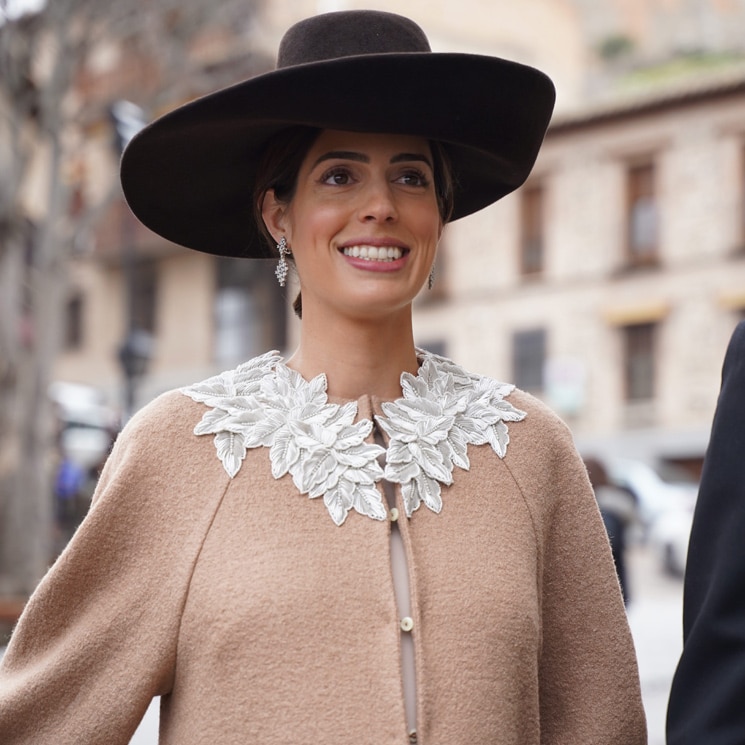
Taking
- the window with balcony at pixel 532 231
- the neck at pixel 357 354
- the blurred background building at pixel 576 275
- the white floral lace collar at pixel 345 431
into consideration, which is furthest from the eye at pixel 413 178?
the window with balcony at pixel 532 231

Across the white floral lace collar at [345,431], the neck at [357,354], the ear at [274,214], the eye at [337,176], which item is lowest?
the white floral lace collar at [345,431]

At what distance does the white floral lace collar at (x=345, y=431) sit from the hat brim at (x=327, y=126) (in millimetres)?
352

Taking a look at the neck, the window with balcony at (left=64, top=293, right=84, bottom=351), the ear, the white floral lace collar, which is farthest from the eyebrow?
the window with balcony at (left=64, top=293, right=84, bottom=351)

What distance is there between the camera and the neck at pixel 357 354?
2506 millimetres

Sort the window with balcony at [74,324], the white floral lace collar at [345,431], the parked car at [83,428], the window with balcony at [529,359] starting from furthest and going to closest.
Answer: the window with balcony at [74,324] < the window with balcony at [529,359] < the parked car at [83,428] < the white floral lace collar at [345,431]

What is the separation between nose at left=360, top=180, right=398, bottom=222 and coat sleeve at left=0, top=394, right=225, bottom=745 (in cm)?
54

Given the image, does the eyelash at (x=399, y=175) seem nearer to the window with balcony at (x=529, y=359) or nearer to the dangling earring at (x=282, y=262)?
the dangling earring at (x=282, y=262)

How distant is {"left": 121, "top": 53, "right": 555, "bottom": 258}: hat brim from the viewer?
2.29 meters

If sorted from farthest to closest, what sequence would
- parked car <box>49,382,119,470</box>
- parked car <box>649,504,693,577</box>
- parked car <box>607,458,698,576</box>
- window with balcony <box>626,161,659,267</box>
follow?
window with balcony <box>626,161,659,267</box>
parked car <box>49,382,119,470</box>
parked car <box>607,458,698,576</box>
parked car <box>649,504,693,577</box>

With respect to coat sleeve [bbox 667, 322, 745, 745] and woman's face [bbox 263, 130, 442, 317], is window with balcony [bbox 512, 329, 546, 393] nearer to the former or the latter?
woman's face [bbox 263, 130, 442, 317]

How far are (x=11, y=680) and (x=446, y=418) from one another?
92cm

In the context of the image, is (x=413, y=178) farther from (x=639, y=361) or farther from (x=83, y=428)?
(x=639, y=361)

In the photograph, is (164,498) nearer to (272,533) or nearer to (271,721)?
(272,533)

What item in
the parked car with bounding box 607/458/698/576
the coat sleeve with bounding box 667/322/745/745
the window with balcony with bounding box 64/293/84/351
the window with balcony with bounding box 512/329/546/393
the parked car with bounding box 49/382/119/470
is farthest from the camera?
the window with balcony with bounding box 64/293/84/351
